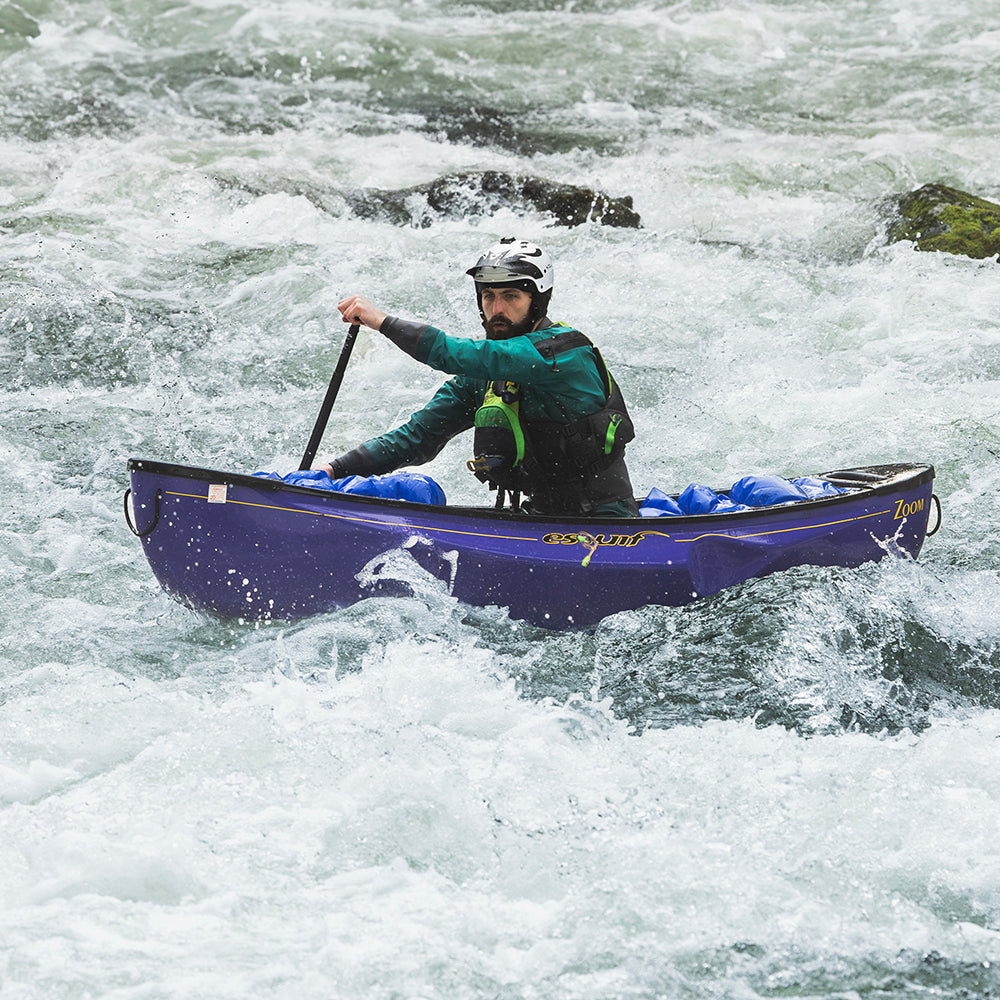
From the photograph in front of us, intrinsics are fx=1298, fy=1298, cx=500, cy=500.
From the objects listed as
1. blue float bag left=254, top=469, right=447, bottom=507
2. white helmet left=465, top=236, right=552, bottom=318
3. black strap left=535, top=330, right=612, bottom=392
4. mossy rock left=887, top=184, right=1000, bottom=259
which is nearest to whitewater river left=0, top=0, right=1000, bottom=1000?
mossy rock left=887, top=184, right=1000, bottom=259

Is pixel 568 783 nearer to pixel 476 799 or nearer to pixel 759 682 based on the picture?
pixel 476 799

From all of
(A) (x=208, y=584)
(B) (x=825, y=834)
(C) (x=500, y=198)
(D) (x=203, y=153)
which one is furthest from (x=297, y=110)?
(B) (x=825, y=834)

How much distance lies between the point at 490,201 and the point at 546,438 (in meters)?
5.39

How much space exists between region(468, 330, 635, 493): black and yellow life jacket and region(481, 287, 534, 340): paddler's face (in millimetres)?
178

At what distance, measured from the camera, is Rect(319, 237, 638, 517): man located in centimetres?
461

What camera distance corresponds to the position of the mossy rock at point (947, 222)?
28.5 ft

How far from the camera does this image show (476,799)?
3.63 metres

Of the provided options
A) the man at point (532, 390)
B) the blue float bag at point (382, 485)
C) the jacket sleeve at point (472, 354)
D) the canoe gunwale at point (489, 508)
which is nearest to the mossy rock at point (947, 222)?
the canoe gunwale at point (489, 508)

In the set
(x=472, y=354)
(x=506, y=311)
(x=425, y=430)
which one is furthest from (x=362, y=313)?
(x=425, y=430)

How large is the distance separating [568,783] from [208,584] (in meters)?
1.63

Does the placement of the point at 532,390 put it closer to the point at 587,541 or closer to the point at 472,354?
the point at 472,354

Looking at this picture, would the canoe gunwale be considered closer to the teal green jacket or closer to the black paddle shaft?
the teal green jacket

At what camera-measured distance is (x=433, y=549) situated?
4.60 metres

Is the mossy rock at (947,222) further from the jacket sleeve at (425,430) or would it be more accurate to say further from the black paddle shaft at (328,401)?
the black paddle shaft at (328,401)
